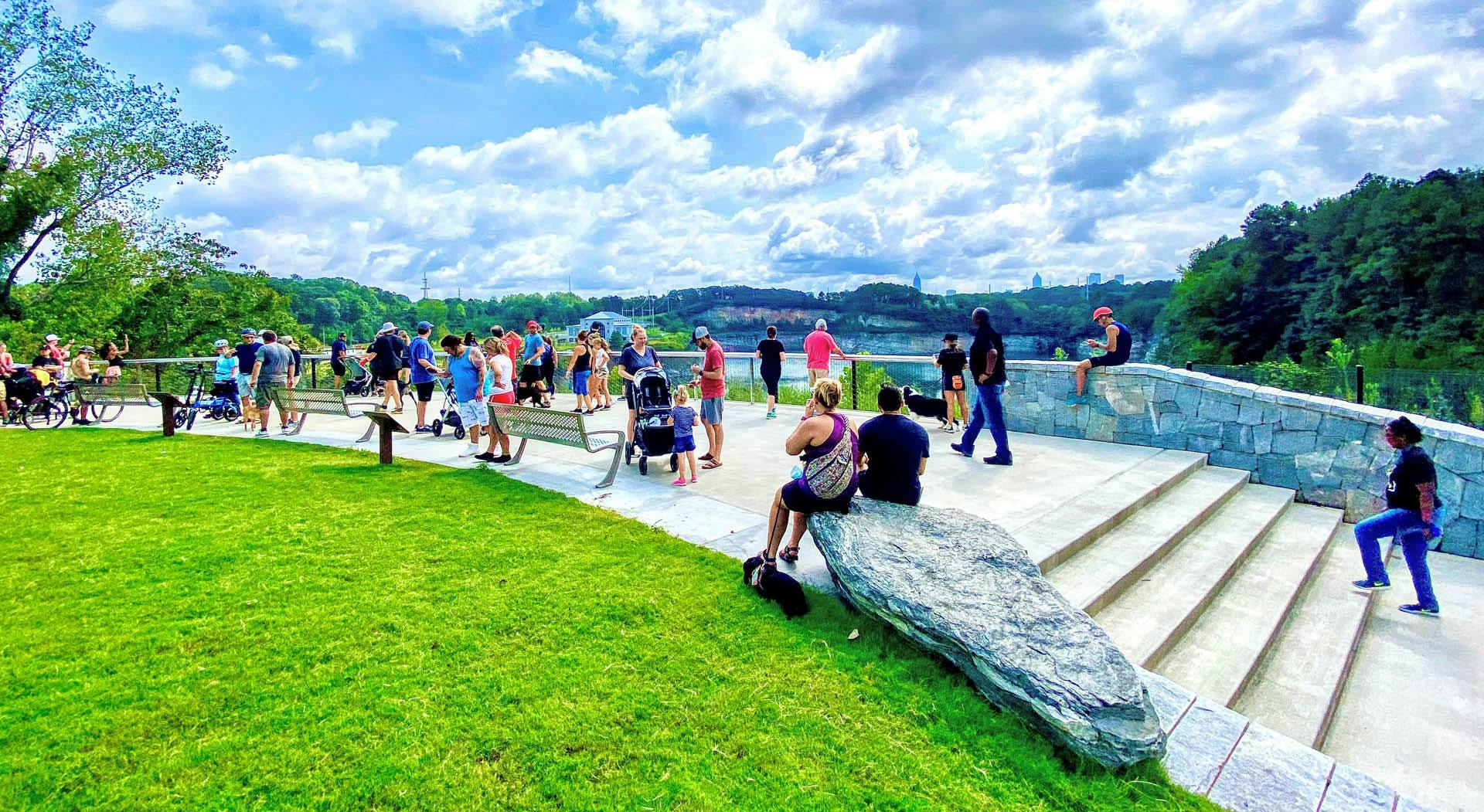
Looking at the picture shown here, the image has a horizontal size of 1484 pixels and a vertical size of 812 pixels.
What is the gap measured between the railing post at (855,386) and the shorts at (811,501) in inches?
321

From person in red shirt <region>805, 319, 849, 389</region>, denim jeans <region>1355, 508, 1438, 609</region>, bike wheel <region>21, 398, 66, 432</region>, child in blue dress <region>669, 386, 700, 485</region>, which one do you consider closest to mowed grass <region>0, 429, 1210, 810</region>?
child in blue dress <region>669, 386, 700, 485</region>

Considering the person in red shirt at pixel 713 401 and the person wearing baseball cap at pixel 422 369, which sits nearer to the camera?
the person in red shirt at pixel 713 401

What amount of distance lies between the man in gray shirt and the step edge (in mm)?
11000

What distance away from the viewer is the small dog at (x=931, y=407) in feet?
32.2

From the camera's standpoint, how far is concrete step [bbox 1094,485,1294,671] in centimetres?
410

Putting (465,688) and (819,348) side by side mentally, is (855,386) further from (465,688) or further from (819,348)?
(465,688)

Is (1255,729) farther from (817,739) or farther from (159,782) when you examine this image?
(159,782)

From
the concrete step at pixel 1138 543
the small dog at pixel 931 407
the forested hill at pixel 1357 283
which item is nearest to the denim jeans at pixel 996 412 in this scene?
the concrete step at pixel 1138 543

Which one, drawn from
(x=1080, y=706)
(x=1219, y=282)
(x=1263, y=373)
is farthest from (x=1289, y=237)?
(x=1080, y=706)

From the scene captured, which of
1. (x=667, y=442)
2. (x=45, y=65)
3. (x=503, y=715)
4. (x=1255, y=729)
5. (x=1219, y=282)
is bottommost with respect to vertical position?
(x=1255, y=729)

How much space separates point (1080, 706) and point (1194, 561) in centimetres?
325

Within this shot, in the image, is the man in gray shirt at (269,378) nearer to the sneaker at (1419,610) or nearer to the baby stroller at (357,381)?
the baby stroller at (357,381)

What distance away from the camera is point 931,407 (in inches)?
387

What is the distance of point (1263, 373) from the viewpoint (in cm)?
902
